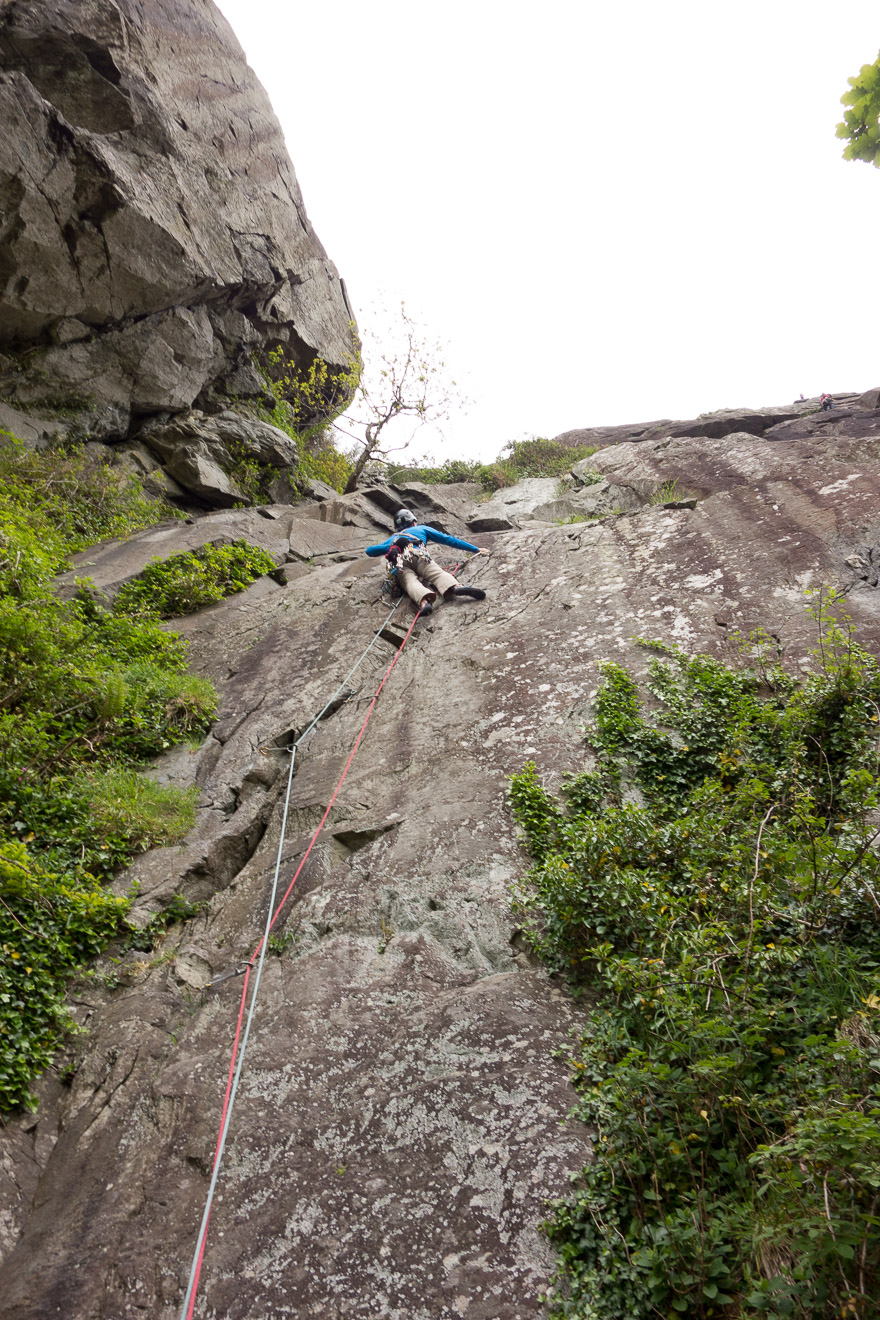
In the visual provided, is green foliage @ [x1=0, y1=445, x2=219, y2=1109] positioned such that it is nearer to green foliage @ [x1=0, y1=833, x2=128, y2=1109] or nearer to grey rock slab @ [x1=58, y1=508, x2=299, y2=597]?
green foliage @ [x1=0, y1=833, x2=128, y2=1109]

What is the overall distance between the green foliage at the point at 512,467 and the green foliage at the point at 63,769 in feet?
41.4

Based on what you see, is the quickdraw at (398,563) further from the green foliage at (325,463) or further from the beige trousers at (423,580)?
the green foliage at (325,463)

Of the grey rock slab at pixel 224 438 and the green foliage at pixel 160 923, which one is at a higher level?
the grey rock slab at pixel 224 438

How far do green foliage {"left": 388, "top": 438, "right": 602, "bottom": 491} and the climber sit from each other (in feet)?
30.8

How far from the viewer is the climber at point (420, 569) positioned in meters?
9.86

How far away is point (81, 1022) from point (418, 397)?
22.0 meters

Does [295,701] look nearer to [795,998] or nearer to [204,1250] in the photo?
[204,1250]

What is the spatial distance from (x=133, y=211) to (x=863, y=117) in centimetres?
1227

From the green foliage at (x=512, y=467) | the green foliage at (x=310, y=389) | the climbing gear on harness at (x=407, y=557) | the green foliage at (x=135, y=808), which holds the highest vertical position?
the green foliage at (x=310, y=389)

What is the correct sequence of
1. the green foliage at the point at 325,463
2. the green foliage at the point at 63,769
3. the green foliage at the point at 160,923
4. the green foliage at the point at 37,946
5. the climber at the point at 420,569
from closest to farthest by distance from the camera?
the green foliage at the point at 37,946 < the green foliage at the point at 63,769 < the green foliage at the point at 160,923 < the climber at the point at 420,569 < the green foliage at the point at 325,463

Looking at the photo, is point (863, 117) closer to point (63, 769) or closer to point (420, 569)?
point (420, 569)

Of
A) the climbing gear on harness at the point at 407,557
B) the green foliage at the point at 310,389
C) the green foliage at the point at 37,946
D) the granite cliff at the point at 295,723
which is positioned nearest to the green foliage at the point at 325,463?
the green foliage at the point at 310,389

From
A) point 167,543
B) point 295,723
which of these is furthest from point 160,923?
Result: point 167,543

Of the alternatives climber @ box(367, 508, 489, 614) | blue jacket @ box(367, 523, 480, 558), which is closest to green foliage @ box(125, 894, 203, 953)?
climber @ box(367, 508, 489, 614)
